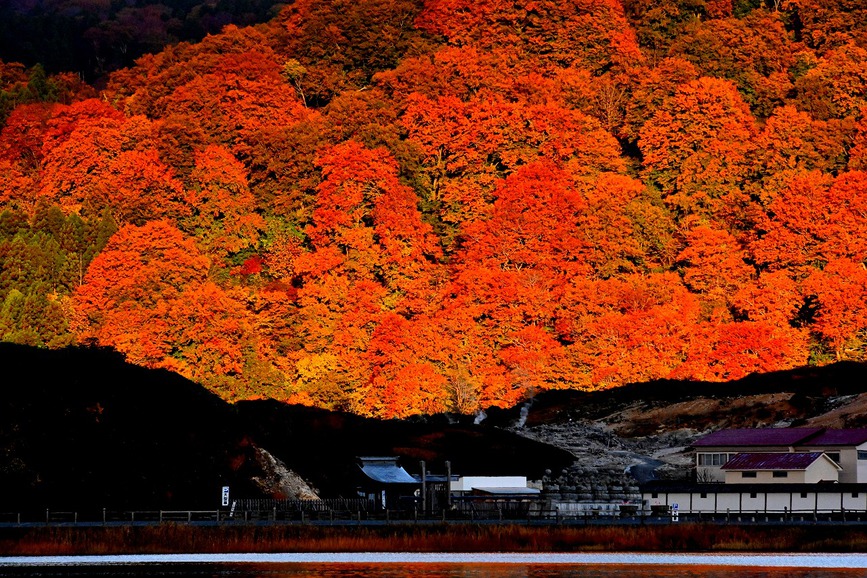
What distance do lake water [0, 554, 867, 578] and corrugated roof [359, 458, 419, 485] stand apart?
18.6 m

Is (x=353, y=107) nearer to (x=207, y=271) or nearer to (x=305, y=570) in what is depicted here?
(x=207, y=271)

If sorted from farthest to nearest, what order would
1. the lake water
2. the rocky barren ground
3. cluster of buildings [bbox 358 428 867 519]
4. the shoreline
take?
the rocky barren ground → cluster of buildings [bbox 358 428 867 519] → the shoreline → the lake water

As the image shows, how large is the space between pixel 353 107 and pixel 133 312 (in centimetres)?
2457

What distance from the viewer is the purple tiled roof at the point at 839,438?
81.9 m

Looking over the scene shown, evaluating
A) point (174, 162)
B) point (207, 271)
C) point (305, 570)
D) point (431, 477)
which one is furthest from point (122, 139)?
point (305, 570)

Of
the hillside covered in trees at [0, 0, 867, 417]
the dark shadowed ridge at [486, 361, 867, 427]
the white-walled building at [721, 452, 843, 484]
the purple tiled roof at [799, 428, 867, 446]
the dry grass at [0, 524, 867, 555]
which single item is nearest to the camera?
the dry grass at [0, 524, 867, 555]

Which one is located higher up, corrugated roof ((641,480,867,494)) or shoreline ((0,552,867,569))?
corrugated roof ((641,480,867,494))

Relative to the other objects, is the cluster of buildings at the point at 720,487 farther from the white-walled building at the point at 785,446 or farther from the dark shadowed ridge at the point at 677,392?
the dark shadowed ridge at the point at 677,392

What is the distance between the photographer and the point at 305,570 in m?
57.6

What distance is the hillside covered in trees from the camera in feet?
371

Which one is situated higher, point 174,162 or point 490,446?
point 174,162

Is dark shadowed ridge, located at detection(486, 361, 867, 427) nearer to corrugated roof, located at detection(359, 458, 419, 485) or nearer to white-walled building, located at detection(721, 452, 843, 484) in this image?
white-walled building, located at detection(721, 452, 843, 484)

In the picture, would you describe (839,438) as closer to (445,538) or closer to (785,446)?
(785,446)

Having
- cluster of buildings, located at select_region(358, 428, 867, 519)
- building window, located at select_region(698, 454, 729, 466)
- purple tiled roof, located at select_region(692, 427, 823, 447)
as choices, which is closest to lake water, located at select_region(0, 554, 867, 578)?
cluster of buildings, located at select_region(358, 428, 867, 519)
